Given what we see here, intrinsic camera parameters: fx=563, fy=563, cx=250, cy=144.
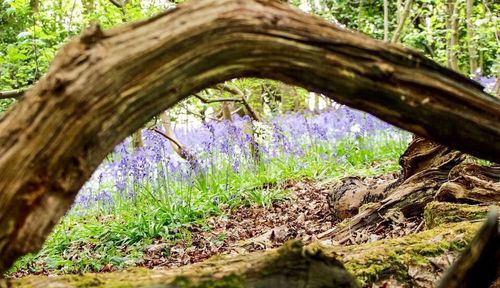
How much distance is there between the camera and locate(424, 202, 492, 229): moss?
332 cm

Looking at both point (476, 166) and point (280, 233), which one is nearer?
point (476, 166)

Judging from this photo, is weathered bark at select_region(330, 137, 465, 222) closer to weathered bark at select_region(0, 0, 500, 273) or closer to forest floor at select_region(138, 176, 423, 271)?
forest floor at select_region(138, 176, 423, 271)

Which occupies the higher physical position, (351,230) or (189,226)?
(189,226)

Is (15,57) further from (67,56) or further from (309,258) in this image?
(309,258)

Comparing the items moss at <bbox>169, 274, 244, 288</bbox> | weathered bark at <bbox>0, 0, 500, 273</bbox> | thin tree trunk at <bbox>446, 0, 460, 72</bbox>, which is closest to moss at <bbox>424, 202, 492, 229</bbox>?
weathered bark at <bbox>0, 0, 500, 273</bbox>

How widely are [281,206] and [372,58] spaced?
4729 millimetres

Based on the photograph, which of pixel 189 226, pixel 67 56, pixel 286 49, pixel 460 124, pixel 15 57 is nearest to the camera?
pixel 67 56

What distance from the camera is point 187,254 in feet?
17.1

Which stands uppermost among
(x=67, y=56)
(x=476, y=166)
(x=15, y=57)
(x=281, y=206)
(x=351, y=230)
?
(x=15, y=57)

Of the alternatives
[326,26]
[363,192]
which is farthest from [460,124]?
[363,192]

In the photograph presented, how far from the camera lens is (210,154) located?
7766 millimetres

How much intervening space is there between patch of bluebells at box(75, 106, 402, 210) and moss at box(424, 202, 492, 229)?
12.4 ft

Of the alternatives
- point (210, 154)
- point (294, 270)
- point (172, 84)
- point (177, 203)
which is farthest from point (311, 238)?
point (210, 154)

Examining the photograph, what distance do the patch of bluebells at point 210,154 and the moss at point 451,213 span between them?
378cm
